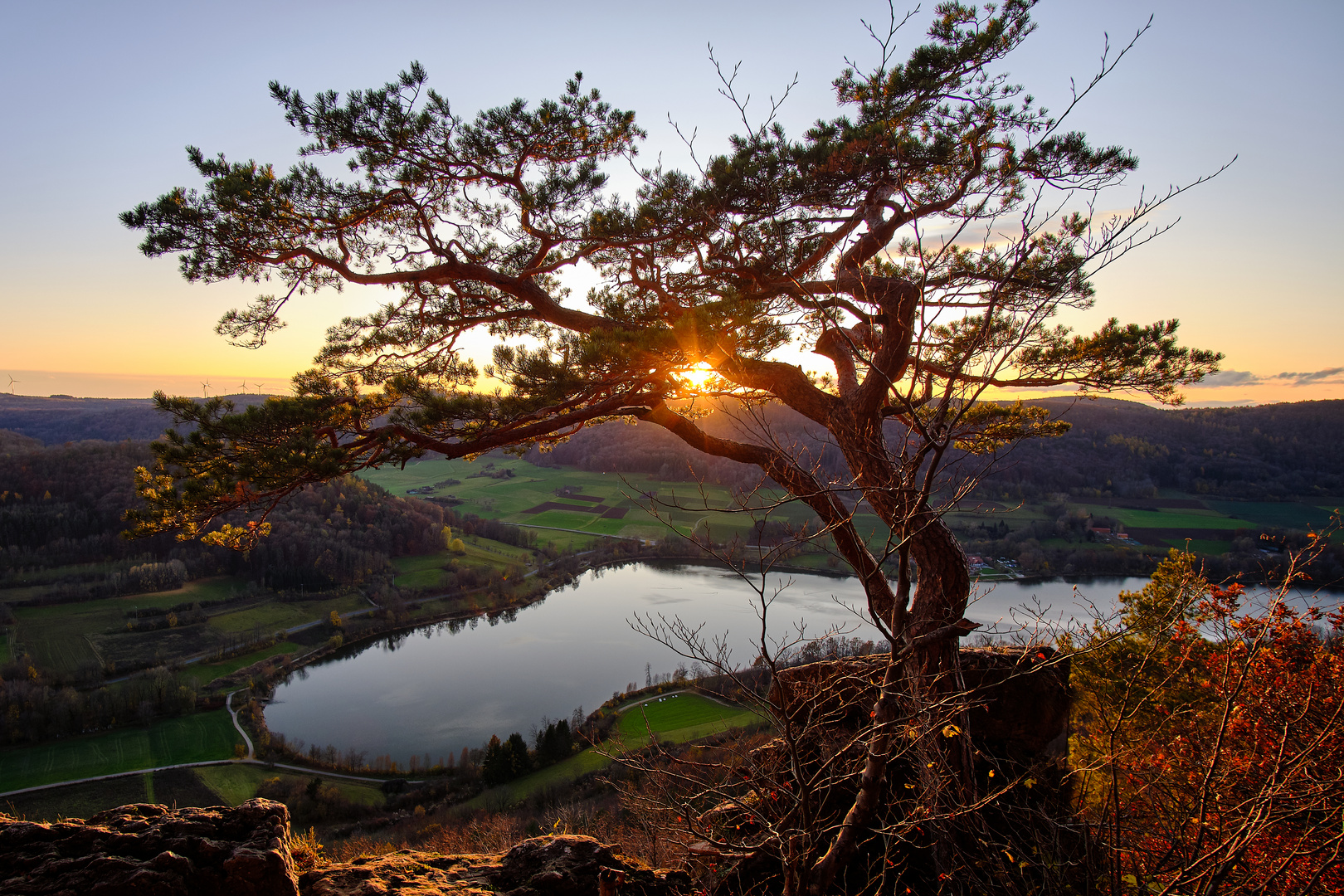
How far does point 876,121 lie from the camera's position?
3410mm

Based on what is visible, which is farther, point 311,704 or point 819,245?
point 311,704

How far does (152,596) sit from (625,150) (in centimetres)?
4061

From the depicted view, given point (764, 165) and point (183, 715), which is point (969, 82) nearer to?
point (764, 165)

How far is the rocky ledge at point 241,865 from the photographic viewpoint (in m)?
1.78

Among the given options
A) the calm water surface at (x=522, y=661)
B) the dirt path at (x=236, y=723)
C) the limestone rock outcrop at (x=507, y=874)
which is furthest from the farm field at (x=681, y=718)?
the limestone rock outcrop at (x=507, y=874)

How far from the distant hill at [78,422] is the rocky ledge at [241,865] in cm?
5133

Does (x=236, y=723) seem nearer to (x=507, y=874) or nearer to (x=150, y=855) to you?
(x=150, y=855)

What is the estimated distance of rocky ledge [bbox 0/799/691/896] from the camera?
1.78 m

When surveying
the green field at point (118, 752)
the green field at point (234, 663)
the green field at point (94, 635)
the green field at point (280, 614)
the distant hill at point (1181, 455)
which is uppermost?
the distant hill at point (1181, 455)

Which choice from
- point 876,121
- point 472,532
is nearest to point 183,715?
point 472,532

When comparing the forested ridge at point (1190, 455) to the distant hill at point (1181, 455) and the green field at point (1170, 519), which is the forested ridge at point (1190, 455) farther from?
the green field at point (1170, 519)

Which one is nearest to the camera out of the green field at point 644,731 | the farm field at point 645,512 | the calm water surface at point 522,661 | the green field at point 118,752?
the green field at point 644,731

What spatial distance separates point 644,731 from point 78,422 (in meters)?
66.0

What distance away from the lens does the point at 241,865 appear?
6.18 feet
